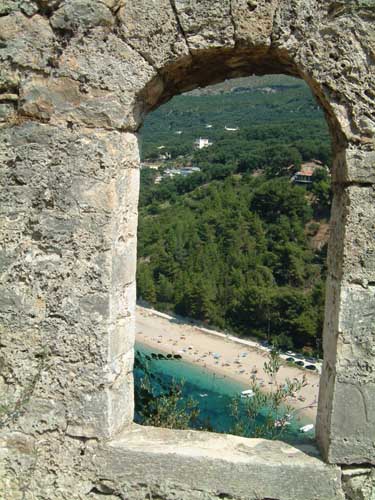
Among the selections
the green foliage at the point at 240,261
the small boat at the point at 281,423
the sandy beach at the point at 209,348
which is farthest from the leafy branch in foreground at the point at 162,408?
the green foliage at the point at 240,261

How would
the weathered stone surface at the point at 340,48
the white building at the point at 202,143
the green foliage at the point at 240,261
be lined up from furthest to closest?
the white building at the point at 202,143
the green foliage at the point at 240,261
the weathered stone surface at the point at 340,48

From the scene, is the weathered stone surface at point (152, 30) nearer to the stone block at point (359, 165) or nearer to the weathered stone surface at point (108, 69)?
the weathered stone surface at point (108, 69)

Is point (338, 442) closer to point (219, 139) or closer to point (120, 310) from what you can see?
point (120, 310)

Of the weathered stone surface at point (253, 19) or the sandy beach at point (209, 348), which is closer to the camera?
the weathered stone surface at point (253, 19)

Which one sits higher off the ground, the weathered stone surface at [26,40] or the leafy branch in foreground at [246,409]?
the weathered stone surface at [26,40]

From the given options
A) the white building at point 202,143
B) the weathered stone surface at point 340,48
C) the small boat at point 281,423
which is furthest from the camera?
the white building at point 202,143

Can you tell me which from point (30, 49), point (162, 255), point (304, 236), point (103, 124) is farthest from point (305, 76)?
point (162, 255)
